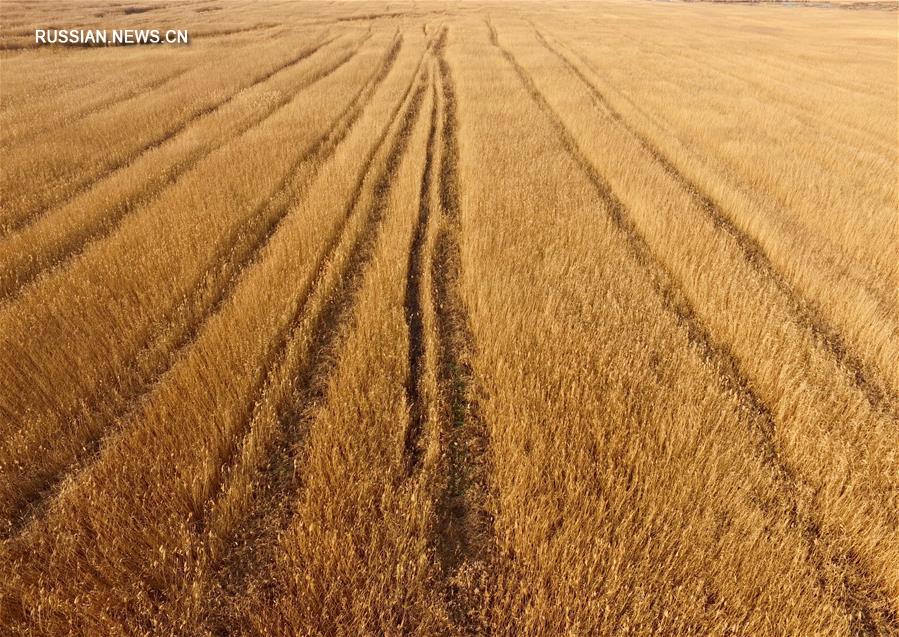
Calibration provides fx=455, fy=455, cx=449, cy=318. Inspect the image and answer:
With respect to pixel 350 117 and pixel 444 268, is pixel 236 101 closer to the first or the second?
pixel 350 117

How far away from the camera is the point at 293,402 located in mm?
3115

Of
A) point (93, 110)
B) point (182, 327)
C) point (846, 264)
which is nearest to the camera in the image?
point (182, 327)

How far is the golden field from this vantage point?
2.05m

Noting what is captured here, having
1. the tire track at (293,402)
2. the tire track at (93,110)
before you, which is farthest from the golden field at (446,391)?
the tire track at (93,110)

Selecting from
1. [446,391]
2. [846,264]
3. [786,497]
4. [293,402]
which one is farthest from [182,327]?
[846,264]

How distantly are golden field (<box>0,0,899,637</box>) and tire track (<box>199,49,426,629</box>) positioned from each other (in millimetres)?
19

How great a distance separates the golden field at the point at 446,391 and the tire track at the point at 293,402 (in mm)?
19

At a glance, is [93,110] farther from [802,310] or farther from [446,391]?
[802,310]

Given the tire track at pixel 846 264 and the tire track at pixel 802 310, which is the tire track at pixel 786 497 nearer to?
the tire track at pixel 802 310

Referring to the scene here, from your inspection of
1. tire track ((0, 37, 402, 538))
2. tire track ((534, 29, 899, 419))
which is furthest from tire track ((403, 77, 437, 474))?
tire track ((534, 29, 899, 419))

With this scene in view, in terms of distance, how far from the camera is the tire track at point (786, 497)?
211 cm

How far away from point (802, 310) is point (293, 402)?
180 inches

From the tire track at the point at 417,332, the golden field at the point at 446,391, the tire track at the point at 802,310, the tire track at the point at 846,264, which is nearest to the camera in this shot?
the golden field at the point at 446,391

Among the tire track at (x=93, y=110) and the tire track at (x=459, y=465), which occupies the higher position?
the tire track at (x=93, y=110)
